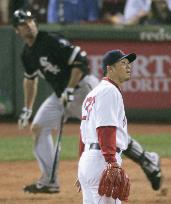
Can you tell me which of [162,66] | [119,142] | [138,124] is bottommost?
[138,124]

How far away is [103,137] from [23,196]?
11.3 ft

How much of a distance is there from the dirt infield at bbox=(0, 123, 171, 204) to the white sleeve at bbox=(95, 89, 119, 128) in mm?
2946

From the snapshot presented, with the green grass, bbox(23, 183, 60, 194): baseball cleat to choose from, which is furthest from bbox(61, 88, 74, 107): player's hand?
the green grass

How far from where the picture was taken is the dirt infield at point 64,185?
8.60 meters

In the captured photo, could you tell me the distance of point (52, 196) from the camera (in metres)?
8.84

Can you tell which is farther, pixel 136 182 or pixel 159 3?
pixel 159 3

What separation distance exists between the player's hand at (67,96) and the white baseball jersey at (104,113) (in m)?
3.03

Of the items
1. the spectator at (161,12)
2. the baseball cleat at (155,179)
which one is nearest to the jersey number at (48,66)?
the baseball cleat at (155,179)

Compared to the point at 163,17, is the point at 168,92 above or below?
below

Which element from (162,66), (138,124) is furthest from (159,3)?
(138,124)

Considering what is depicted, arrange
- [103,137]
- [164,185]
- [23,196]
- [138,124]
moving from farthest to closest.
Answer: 1. [138,124]
2. [164,185]
3. [23,196]
4. [103,137]

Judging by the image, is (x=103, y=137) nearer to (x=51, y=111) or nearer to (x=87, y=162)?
(x=87, y=162)

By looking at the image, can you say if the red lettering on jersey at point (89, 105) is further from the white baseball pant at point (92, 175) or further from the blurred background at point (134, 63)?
the blurred background at point (134, 63)

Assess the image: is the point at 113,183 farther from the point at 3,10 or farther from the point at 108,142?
the point at 3,10
